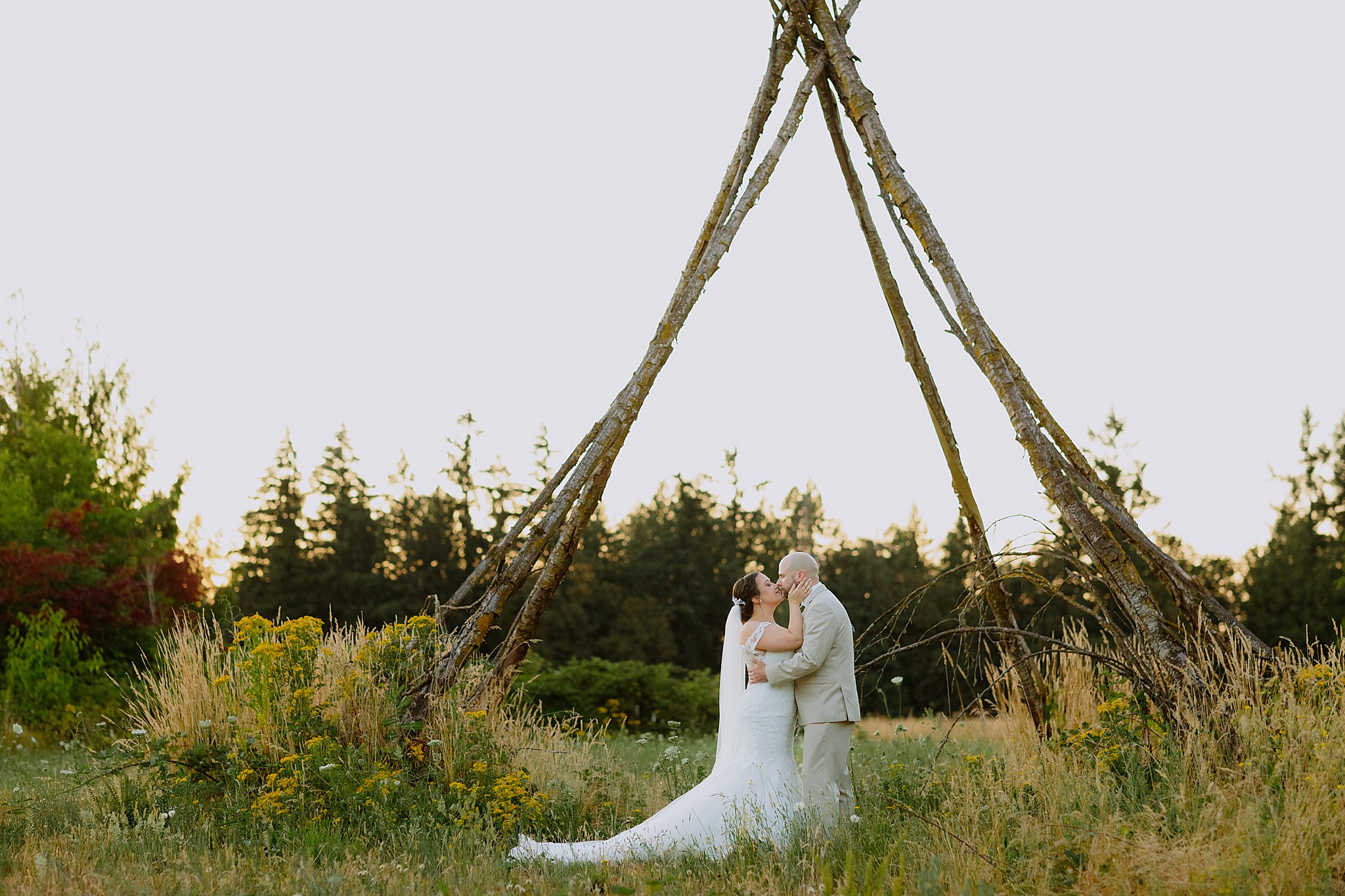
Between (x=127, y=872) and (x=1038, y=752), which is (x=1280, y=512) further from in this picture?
(x=127, y=872)

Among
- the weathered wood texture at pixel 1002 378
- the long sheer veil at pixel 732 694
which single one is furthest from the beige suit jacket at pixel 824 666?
the weathered wood texture at pixel 1002 378

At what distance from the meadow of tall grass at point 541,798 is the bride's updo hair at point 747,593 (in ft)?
4.22

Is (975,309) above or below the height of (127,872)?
above

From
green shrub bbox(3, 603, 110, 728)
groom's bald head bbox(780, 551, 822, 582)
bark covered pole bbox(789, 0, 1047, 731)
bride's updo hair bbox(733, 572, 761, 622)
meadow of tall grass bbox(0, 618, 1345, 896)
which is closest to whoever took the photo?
A: meadow of tall grass bbox(0, 618, 1345, 896)

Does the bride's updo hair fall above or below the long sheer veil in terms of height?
above

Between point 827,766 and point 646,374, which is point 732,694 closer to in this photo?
point 827,766

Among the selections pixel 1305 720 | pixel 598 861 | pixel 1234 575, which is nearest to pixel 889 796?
pixel 598 861

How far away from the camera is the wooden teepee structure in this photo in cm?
620

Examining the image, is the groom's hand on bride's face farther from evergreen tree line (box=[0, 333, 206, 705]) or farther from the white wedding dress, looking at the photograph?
evergreen tree line (box=[0, 333, 206, 705])

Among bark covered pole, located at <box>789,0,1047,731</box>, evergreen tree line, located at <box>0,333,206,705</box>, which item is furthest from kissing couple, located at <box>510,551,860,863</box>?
evergreen tree line, located at <box>0,333,206,705</box>

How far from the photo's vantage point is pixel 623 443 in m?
7.96

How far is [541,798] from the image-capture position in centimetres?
648

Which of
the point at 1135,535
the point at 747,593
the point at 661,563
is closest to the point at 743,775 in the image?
the point at 747,593

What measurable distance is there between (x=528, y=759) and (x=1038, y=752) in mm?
3311
